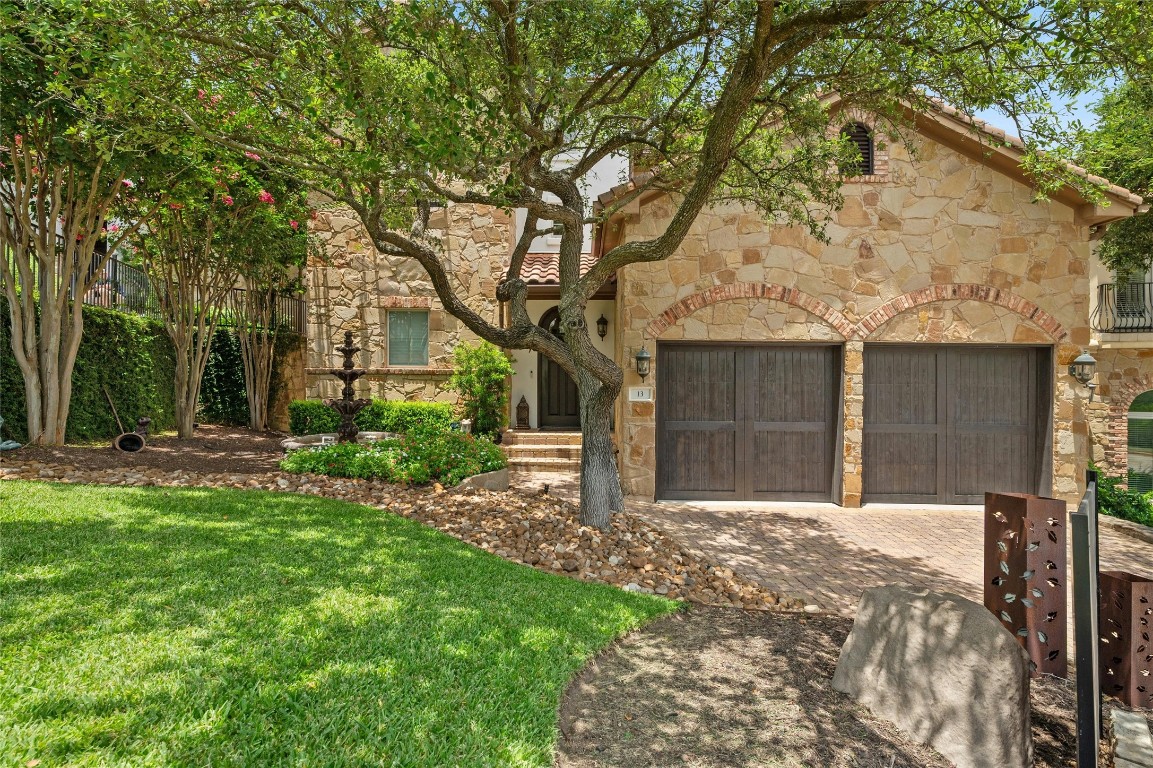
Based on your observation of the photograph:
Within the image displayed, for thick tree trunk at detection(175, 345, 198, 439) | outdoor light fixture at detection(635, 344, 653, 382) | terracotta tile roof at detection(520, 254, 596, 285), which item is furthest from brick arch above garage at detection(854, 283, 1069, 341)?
thick tree trunk at detection(175, 345, 198, 439)

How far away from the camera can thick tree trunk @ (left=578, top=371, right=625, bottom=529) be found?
20.0 feet

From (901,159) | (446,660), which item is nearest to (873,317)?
(901,159)

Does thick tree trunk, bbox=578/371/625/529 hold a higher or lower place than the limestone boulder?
higher

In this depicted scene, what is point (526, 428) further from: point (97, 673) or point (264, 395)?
point (97, 673)

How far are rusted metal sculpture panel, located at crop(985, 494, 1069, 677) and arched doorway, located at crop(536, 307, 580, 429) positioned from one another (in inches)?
382

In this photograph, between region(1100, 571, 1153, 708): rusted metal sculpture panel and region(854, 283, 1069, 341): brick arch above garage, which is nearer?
region(1100, 571, 1153, 708): rusted metal sculpture panel

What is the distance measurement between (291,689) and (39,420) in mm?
7859

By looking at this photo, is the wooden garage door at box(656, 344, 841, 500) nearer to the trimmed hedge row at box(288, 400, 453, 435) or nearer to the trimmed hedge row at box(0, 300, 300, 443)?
the trimmed hedge row at box(288, 400, 453, 435)

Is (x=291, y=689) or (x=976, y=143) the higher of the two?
(x=976, y=143)

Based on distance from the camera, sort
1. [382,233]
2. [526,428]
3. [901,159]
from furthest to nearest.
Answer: [526,428] < [901,159] < [382,233]

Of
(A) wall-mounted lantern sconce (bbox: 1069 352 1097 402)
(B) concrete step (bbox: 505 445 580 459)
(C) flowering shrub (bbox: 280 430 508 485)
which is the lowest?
(B) concrete step (bbox: 505 445 580 459)

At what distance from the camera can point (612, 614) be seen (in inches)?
159

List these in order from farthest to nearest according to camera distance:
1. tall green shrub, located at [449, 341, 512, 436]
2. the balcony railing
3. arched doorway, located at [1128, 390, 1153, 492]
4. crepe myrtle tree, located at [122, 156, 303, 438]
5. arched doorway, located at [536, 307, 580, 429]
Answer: the balcony railing < arched doorway, located at [536, 307, 580, 429] < arched doorway, located at [1128, 390, 1153, 492] < tall green shrub, located at [449, 341, 512, 436] < crepe myrtle tree, located at [122, 156, 303, 438]

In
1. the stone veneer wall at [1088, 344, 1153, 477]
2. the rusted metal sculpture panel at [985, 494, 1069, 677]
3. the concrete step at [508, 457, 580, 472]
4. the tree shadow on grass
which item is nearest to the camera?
the tree shadow on grass
